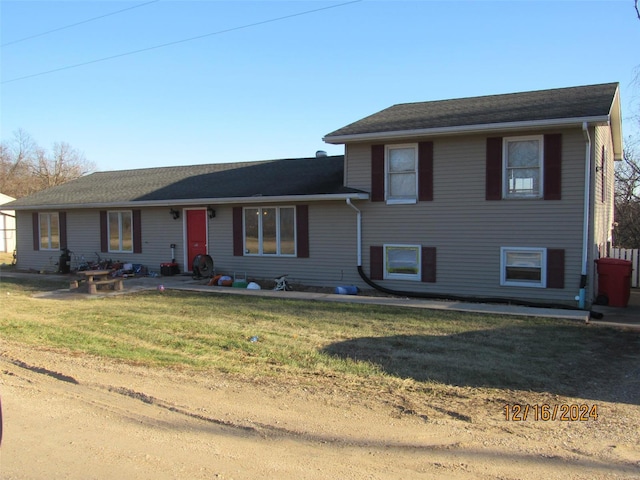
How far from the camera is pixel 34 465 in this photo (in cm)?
390

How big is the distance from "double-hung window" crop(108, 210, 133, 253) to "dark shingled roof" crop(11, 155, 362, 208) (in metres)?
0.66

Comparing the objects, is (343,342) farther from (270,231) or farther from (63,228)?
(63,228)

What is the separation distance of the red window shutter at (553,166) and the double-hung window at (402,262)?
3.41 meters

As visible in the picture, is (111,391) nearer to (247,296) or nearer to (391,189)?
(247,296)

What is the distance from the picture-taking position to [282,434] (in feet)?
14.6

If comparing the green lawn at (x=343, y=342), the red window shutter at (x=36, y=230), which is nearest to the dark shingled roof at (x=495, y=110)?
the green lawn at (x=343, y=342)

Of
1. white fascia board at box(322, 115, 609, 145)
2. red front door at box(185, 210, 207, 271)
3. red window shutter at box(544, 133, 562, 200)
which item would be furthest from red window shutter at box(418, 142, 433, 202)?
red front door at box(185, 210, 207, 271)

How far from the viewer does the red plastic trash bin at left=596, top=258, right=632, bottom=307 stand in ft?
38.1

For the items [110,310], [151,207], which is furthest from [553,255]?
[151,207]

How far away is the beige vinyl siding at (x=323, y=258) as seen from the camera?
14.5 meters

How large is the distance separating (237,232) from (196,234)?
1814mm

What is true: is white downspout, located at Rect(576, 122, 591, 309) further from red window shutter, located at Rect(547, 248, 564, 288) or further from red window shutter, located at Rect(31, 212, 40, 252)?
red window shutter, located at Rect(31, 212, 40, 252)

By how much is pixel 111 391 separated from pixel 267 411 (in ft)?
6.10

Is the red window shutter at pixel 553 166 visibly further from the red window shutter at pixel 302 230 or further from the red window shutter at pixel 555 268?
the red window shutter at pixel 302 230
